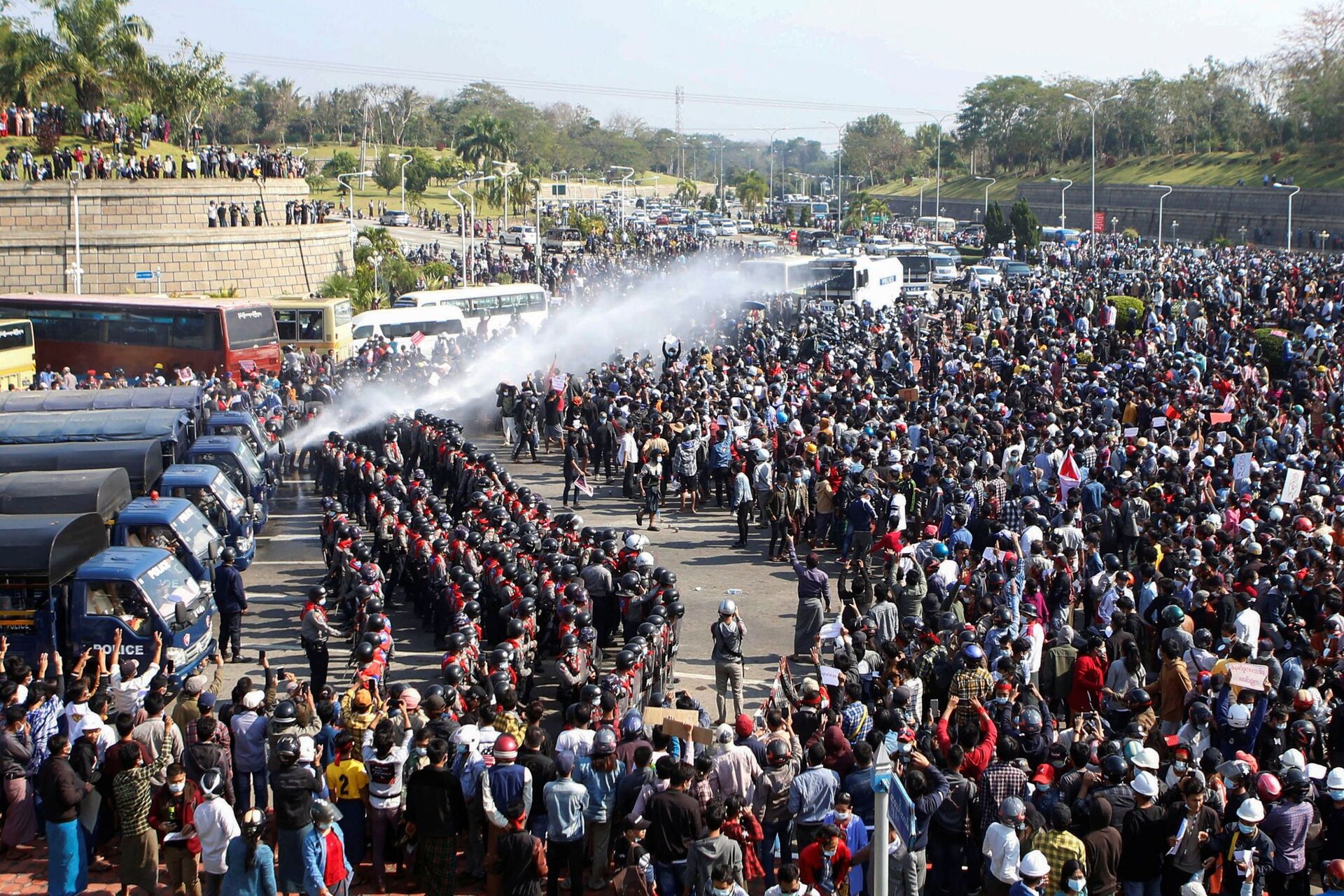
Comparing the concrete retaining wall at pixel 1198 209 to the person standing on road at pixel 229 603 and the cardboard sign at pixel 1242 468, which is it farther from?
the person standing on road at pixel 229 603

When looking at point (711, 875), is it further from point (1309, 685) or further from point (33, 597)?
point (33, 597)

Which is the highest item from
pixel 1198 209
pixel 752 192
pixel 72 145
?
pixel 752 192

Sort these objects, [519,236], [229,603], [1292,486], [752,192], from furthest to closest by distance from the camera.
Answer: [752,192] → [519,236] → [1292,486] → [229,603]

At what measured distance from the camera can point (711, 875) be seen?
810 cm

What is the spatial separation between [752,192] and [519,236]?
111 feet

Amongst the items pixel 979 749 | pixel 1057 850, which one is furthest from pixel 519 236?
pixel 1057 850

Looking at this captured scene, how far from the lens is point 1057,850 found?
8.26 m

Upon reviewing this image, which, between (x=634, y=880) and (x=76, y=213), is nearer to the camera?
(x=634, y=880)

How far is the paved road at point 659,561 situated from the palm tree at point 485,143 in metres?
69.1

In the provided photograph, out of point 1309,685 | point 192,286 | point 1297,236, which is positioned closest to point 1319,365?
point 1309,685

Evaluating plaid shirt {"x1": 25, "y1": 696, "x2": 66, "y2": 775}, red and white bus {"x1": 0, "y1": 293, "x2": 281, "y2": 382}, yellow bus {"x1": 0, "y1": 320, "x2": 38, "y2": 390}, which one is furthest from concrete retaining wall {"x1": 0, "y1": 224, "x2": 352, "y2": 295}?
plaid shirt {"x1": 25, "y1": 696, "x2": 66, "y2": 775}

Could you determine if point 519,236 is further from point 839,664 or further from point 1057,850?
point 1057,850

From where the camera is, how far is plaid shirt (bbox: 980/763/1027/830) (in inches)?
355

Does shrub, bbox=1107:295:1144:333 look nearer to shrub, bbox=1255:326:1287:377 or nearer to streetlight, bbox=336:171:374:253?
shrub, bbox=1255:326:1287:377
